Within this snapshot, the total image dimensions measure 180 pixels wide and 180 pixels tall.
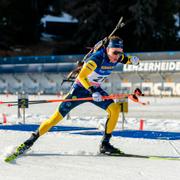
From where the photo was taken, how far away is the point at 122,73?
108 feet

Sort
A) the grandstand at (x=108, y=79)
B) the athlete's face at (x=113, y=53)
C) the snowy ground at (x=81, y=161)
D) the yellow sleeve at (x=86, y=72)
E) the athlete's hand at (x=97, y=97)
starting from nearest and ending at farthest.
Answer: the snowy ground at (x=81, y=161) → the athlete's hand at (x=97, y=97) → the yellow sleeve at (x=86, y=72) → the athlete's face at (x=113, y=53) → the grandstand at (x=108, y=79)

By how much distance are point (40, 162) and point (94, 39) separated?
36.2m

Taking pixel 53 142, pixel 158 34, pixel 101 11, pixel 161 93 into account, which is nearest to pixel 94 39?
pixel 101 11

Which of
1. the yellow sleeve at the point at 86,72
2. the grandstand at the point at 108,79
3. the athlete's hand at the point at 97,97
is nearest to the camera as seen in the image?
the athlete's hand at the point at 97,97

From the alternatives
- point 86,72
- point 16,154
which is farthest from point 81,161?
point 86,72

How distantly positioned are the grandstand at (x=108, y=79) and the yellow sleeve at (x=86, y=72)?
21.6 m

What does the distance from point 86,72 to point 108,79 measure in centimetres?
2468

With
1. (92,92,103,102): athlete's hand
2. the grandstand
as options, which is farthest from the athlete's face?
the grandstand

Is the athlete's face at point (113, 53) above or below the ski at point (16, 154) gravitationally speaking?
above

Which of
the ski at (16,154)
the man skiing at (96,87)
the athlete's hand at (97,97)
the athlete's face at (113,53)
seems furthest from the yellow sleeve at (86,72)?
the ski at (16,154)

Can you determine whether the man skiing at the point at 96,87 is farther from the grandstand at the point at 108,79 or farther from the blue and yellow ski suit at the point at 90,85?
the grandstand at the point at 108,79

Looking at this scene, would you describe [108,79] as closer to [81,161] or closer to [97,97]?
[97,97]

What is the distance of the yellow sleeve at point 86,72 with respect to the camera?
8461mm

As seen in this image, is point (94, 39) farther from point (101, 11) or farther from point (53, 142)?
point (53, 142)
